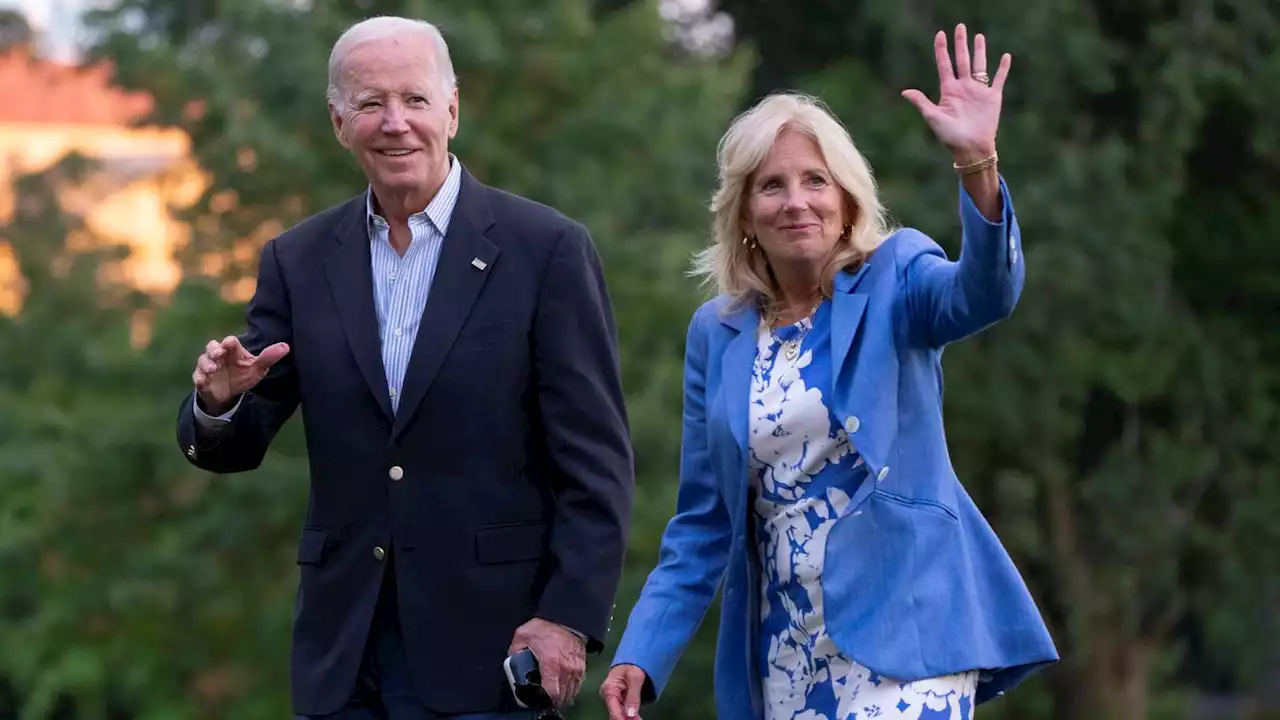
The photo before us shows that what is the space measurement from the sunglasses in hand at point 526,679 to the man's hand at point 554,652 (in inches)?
0.4

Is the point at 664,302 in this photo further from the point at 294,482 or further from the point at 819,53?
the point at 819,53

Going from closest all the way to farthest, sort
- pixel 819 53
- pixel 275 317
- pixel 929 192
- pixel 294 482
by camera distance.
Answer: pixel 275 317 → pixel 294 482 → pixel 929 192 → pixel 819 53

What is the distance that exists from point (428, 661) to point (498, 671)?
5.7 inches

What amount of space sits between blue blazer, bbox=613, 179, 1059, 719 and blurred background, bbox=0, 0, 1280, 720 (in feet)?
27.8

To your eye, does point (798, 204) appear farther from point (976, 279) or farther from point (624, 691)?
point (624, 691)

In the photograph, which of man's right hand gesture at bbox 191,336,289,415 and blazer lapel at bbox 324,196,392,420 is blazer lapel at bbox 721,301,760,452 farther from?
man's right hand gesture at bbox 191,336,289,415

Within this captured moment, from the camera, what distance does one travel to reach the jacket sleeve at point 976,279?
3.39m

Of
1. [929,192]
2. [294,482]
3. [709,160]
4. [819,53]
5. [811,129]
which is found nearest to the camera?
[811,129]

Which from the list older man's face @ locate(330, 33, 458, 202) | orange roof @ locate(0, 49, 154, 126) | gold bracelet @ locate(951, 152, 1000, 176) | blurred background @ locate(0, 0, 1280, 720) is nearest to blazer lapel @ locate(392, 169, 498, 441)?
older man's face @ locate(330, 33, 458, 202)

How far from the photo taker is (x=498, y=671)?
390 centimetres

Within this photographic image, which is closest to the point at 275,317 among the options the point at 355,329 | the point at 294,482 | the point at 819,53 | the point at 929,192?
the point at 355,329

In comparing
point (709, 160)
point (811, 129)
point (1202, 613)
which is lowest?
point (1202, 613)

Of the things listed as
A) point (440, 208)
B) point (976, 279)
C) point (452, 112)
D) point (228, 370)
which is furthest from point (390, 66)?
point (976, 279)

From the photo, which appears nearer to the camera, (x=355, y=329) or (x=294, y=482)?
(x=355, y=329)
